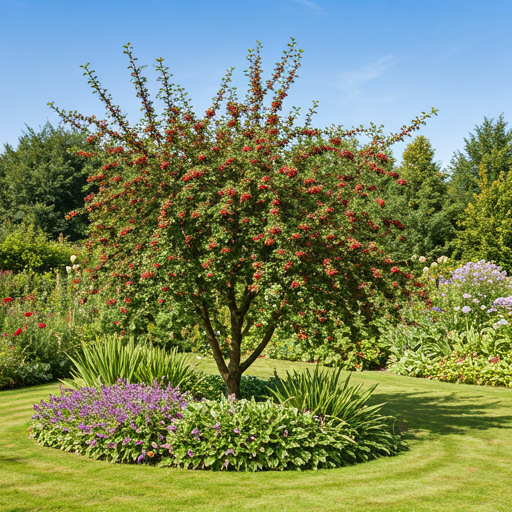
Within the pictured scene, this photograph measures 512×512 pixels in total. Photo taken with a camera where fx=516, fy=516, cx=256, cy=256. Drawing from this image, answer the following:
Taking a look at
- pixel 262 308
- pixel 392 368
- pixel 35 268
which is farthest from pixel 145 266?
pixel 35 268

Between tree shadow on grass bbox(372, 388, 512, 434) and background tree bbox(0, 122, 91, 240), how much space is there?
90.5 feet

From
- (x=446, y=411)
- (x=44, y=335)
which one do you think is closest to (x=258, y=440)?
(x=446, y=411)

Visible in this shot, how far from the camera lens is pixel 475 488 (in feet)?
16.3

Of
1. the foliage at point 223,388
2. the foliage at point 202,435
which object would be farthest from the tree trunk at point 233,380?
the foliage at point 202,435

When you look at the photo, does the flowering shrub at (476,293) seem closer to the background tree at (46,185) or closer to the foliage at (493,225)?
the foliage at (493,225)

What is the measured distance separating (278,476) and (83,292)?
4.11 m

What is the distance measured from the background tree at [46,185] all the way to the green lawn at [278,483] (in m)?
28.7

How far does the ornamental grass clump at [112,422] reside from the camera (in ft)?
19.1

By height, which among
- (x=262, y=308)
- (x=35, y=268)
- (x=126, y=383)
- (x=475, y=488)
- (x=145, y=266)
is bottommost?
(x=475, y=488)

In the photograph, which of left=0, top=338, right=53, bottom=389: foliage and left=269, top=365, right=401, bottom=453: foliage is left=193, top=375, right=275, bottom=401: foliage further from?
left=0, top=338, right=53, bottom=389: foliage

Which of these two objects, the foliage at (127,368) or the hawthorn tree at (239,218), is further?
the foliage at (127,368)

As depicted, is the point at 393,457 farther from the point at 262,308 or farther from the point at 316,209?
the point at 316,209

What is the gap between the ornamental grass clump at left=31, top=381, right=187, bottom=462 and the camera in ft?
19.1

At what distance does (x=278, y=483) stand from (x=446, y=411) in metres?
4.71
